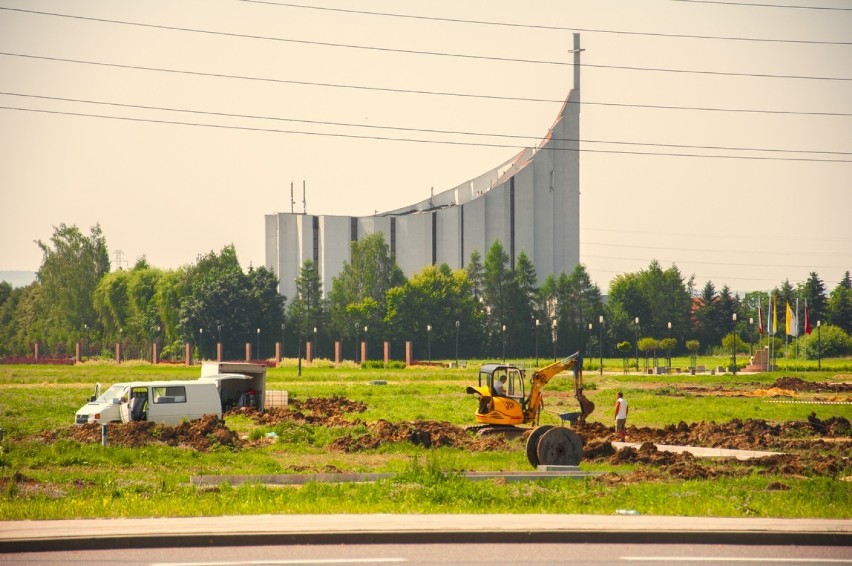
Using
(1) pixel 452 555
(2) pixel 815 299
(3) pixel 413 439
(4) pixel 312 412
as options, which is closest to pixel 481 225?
(2) pixel 815 299

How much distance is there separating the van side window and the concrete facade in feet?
326

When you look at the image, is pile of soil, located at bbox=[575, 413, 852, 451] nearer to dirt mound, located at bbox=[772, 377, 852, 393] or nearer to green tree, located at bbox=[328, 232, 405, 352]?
dirt mound, located at bbox=[772, 377, 852, 393]

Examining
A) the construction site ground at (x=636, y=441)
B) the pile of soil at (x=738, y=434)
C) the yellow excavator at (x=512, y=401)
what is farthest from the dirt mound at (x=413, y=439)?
the pile of soil at (x=738, y=434)

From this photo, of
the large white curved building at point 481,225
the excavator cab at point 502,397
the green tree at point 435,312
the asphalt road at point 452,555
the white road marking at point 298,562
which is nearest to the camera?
the white road marking at point 298,562

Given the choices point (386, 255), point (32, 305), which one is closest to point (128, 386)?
point (386, 255)

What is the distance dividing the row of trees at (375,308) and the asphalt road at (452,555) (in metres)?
93.8

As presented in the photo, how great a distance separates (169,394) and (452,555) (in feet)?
73.8

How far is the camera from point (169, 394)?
3428 cm

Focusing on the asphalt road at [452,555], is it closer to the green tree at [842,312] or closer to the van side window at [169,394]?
the van side window at [169,394]

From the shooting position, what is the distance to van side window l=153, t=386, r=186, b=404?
33812 mm

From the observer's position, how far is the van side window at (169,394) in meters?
33.8

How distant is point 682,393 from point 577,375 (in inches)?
945

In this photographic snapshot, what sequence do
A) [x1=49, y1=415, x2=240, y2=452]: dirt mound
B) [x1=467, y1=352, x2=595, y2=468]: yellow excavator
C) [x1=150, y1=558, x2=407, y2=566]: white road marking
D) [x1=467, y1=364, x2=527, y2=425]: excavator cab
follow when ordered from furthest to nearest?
[x1=467, y1=364, x2=527, y2=425]: excavator cab
[x1=467, y1=352, x2=595, y2=468]: yellow excavator
[x1=49, y1=415, x2=240, y2=452]: dirt mound
[x1=150, y1=558, x2=407, y2=566]: white road marking

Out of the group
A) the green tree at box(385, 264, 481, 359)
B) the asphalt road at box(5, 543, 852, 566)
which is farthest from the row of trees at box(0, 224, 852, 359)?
the asphalt road at box(5, 543, 852, 566)
